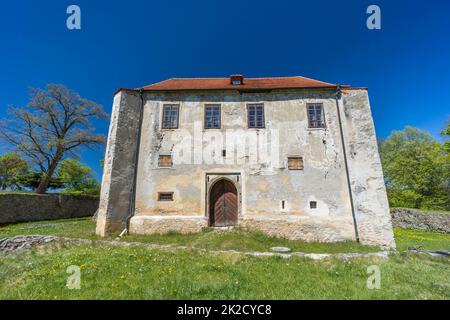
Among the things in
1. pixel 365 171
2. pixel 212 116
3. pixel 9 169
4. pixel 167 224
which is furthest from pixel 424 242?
pixel 9 169

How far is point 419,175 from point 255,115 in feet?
75.8

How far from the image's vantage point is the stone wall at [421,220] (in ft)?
50.1

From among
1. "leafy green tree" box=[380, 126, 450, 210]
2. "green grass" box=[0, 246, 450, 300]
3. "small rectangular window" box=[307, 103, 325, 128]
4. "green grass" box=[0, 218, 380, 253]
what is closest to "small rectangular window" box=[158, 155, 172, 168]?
"green grass" box=[0, 218, 380, 253]

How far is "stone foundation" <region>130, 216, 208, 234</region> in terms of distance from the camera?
1105 centimetres

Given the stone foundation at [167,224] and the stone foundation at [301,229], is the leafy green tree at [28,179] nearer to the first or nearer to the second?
the stone foundation at [167,224]

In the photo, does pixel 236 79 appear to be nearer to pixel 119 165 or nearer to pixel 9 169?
pixel 119 165

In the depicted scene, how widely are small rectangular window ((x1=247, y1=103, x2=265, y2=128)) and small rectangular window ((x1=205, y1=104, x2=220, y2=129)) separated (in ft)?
6.47

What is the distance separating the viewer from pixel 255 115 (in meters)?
12.7

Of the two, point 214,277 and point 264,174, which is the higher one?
point 264,174

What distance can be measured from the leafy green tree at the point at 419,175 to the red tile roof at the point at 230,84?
18.3 m

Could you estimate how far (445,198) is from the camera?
22094mm

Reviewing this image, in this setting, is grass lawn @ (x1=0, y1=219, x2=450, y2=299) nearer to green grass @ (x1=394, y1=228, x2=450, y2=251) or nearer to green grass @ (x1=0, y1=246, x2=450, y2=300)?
green grass @ (x1=0, y1=246, x2=450, y2=300)

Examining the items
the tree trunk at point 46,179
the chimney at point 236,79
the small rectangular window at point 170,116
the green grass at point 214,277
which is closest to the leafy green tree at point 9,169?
the tree trunk at point 46,179
